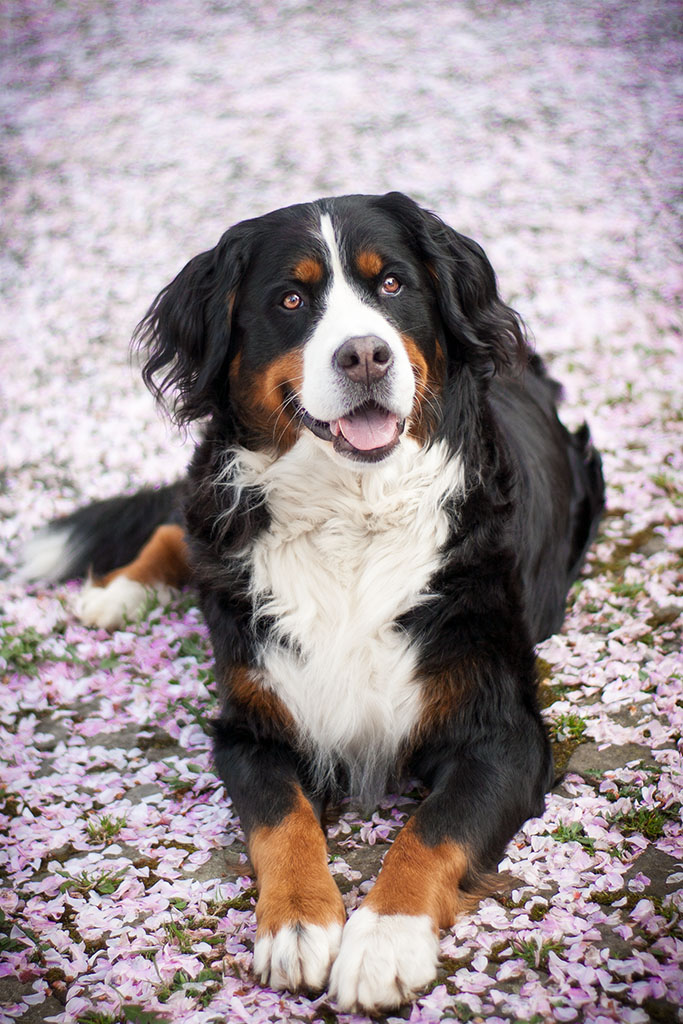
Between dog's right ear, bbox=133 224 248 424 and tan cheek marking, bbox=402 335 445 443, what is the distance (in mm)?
573

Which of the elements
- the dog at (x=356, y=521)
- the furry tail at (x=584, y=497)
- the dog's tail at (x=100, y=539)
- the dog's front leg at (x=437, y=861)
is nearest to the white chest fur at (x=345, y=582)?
the dog at (x=356, y=521)

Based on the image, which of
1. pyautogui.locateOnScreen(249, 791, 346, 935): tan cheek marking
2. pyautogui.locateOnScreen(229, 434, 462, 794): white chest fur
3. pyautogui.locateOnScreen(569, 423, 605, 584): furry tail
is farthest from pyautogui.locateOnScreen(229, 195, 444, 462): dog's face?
pyautogui.locateOnScreen(569, 423, 605, 584): furry tail

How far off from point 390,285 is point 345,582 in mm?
897

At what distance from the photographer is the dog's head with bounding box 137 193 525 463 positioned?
99.1 inches

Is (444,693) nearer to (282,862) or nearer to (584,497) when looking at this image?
(282,862)

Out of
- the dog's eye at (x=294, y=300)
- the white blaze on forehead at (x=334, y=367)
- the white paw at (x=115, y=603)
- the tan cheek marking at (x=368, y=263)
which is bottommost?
the white paw at (x=115, y=603)

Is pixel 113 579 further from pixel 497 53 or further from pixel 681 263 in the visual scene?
pixel 497 53

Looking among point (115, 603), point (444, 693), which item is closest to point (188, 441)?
point (115, 603)

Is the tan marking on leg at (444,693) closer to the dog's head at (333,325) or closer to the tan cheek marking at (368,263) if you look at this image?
the dog's head at (333,325)

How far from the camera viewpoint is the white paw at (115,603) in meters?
4.13

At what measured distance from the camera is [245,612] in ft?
9.04

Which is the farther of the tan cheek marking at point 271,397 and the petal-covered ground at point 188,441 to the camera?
the tan cheek marking at point 271,397

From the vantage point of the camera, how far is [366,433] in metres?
2.57

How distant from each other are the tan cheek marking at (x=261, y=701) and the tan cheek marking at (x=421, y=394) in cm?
86
